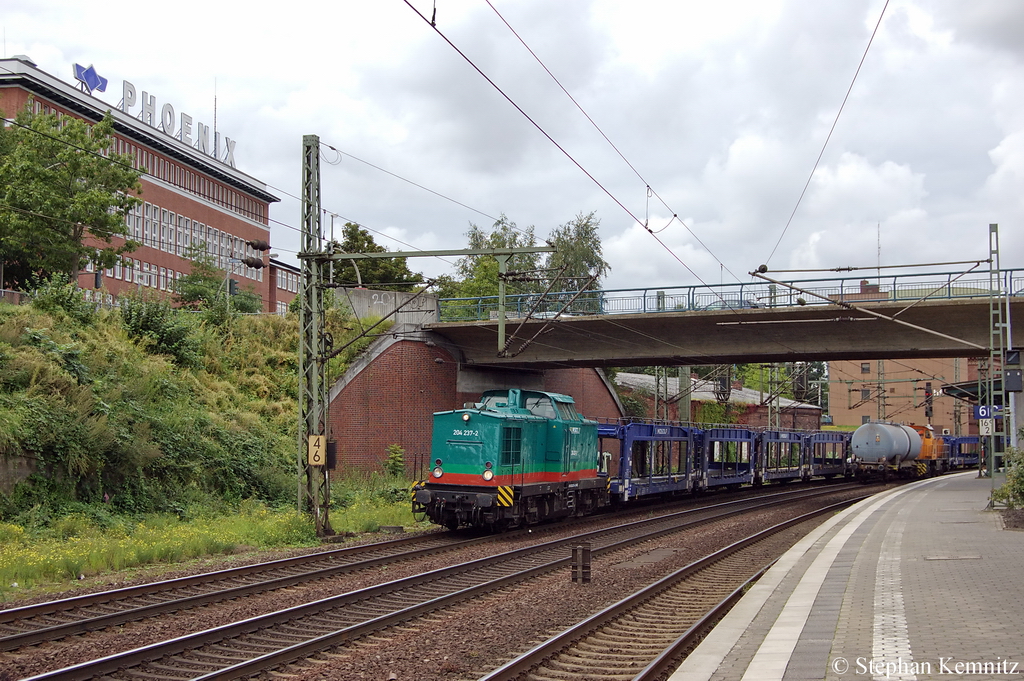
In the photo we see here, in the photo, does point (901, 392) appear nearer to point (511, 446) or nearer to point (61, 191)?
point (61, 191)

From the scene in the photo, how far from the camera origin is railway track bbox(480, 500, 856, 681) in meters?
8.79

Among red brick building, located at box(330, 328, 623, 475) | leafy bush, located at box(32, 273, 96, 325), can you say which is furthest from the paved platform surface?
leafy bush, located at box(32, 273, 96, 325)

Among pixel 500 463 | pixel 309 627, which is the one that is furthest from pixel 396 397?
pixel 309 627

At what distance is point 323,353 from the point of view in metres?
19.8

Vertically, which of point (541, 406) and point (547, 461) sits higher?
point (541, 406)

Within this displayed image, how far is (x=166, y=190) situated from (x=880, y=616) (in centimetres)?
6009

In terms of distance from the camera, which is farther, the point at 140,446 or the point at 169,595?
the point at 140,446

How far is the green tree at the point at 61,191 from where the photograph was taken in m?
33.9

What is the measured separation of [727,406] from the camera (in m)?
62.4

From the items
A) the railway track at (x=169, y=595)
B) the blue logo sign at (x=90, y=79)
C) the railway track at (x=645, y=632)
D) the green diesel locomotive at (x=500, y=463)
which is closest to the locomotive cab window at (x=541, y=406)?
the green diesel locomotive at (x=500, y=463)

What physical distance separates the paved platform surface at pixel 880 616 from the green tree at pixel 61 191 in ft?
95.7

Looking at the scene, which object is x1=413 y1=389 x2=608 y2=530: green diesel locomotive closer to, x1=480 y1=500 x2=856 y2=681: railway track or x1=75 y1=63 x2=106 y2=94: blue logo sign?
x1=480 y1=500 x2=856 y2=681: railway track

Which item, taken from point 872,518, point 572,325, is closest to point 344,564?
point 872,518

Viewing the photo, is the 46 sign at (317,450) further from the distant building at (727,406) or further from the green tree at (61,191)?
the distant building at (727,406)
